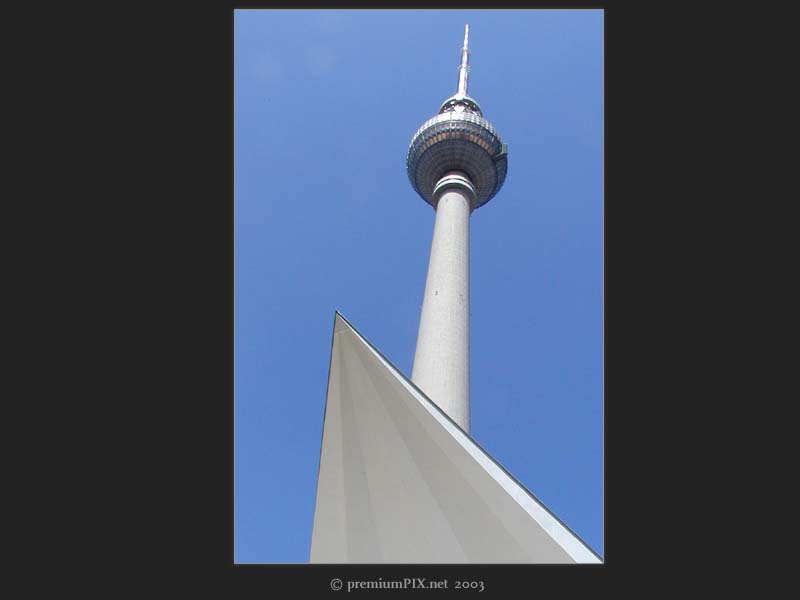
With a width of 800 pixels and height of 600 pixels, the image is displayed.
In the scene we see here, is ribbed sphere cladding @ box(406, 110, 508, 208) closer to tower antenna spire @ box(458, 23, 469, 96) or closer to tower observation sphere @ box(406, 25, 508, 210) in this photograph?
tower observation sphere @ box(406, 25, 508, 210)

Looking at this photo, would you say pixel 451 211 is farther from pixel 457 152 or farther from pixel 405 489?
pixel 405 489

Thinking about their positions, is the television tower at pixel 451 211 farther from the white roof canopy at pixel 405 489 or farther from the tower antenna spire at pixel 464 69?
the white roof canopy at pixel 405 489

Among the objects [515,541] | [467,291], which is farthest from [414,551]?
[467,291]

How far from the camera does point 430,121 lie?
40781 millimetres

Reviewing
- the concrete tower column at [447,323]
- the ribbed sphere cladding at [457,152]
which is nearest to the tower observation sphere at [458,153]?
the ribbed sphere cladding at [457,152]

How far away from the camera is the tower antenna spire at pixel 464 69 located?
4552 cm

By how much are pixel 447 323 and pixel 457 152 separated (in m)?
17.9

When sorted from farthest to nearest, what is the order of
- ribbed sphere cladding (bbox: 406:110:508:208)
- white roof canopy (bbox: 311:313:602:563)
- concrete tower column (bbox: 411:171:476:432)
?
ribbed sphere cladding (bbox: 406:110:508:208), concrete tower column (bbox: 411:171:476:432), white roof canopy (bbox: 311:313:602:563)

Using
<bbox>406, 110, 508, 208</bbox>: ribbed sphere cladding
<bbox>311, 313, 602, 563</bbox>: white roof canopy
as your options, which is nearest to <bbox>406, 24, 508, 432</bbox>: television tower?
<bbox>406, 110, 508, 208</bbox>: ribbed sphere cladding

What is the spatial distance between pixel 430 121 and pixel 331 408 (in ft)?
110

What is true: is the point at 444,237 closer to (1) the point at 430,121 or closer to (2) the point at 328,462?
(1) the point at 430,121

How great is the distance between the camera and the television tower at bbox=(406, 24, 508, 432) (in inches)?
944

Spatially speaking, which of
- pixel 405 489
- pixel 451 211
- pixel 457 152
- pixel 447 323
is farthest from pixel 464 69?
pixel 405 489

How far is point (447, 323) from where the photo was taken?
2594cm
